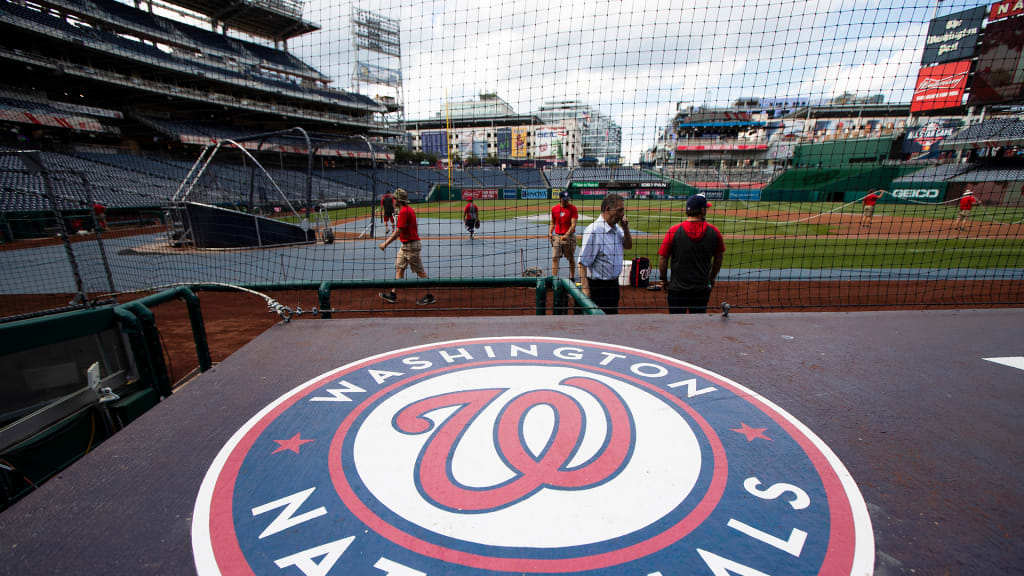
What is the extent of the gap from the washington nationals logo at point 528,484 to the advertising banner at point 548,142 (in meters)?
49.7

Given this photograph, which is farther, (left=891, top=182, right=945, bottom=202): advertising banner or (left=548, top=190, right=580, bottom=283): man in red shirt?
(left=891, top=182, right=945, bottom=202): advertising banner

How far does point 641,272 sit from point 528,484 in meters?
6.15

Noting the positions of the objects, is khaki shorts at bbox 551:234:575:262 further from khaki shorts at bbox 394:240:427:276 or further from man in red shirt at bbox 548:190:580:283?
khaki shorts at bbox 394:240:427:276

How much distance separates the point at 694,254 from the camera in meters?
3.54

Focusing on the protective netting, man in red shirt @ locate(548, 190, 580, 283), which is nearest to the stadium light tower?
the protective netting

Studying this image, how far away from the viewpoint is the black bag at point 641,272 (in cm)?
681

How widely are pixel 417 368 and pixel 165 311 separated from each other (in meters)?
6.27

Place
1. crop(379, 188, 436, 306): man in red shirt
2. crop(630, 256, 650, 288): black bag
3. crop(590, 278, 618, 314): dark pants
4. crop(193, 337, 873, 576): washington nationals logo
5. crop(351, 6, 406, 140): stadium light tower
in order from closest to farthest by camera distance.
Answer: crop(193, 337, 873, 576): washington nationals logo < crop(590, 278, 618, 314): dark pants < crop(379, 188, 436, 306): man in red shirt < crop(630, 256, 650, 288): black bag < crop(351, 6, 406, 140): stadium light tower

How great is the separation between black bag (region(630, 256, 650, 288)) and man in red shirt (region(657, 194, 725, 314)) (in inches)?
123

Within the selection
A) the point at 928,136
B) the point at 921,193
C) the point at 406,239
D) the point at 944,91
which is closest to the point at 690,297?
the point at 406,239

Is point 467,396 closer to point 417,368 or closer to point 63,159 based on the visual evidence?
point 417,368

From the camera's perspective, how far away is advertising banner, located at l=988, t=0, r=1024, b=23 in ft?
77.3

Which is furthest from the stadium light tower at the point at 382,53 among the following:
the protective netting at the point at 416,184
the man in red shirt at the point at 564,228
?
the man in red shirt at the point at 564,228

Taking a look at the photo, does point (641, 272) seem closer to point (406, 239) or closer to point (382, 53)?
point (406, 239)
